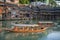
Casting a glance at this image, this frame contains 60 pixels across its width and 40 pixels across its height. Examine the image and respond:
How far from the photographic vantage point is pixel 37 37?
32844mm

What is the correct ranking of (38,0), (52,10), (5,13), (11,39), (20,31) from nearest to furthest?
1. (11,39)
2. (20,31)
3. (5,13)
4. (52,10)
5. (38,0)

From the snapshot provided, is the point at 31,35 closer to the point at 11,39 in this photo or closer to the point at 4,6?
the point at 11,39

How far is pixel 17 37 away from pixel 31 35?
7.42ft

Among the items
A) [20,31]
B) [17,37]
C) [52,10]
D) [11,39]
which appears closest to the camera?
[11,39]

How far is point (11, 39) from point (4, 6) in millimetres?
28801

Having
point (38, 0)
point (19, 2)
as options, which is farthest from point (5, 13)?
point (38, 0)

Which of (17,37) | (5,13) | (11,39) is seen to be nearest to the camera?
(11,39)

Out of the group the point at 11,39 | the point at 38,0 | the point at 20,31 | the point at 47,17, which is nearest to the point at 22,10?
the point at 47,17

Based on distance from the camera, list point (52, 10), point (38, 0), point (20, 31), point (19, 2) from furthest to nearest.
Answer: point (38, 0) → point (19, 2) → point (52, 10) → point (20, 31)

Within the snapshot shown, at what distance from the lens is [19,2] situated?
68.6 metres

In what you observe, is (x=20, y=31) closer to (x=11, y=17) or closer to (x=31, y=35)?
(x=31, y=35)

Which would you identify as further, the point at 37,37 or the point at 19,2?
the point at 19,2

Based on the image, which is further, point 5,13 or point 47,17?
point 47,17

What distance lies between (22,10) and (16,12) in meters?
1.63
